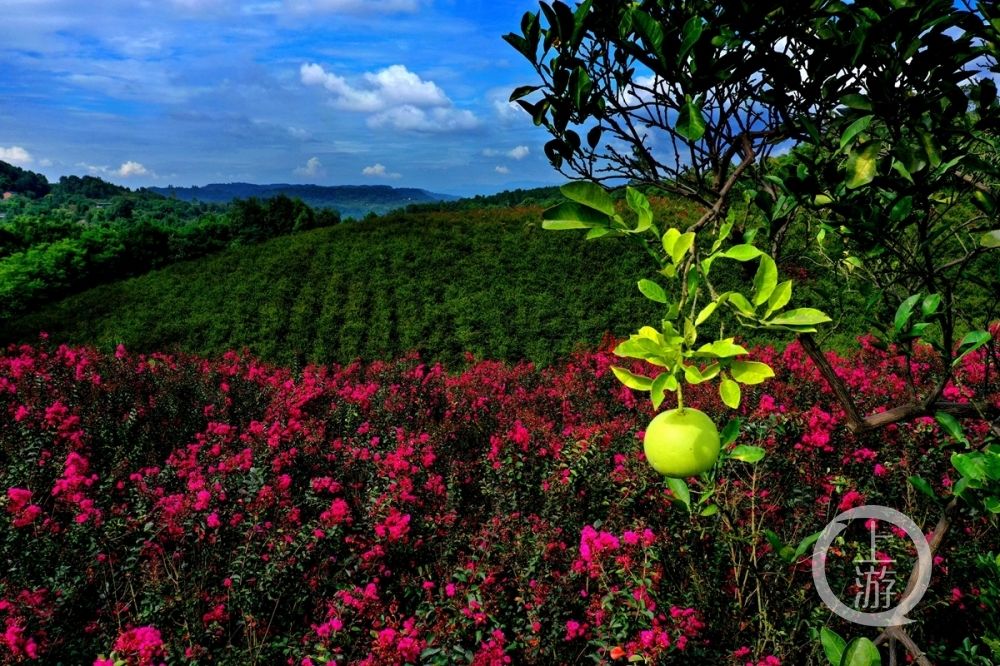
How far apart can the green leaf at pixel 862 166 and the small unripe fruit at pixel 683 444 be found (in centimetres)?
42

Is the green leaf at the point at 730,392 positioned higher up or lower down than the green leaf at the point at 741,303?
lower down

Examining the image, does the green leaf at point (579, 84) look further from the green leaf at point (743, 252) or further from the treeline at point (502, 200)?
the treeline at point (502, 200)

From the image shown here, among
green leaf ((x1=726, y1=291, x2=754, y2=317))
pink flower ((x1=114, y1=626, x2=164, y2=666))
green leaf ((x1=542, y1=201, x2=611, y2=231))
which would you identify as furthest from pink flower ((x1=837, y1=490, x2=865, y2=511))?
pink flower ((x1=114, y1=626, x2=164, y2=666))

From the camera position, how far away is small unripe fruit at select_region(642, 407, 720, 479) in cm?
83

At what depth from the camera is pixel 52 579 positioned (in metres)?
2.97

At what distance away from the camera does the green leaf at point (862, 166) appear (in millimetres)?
887

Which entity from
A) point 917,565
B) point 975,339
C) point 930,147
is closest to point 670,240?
point 930,147

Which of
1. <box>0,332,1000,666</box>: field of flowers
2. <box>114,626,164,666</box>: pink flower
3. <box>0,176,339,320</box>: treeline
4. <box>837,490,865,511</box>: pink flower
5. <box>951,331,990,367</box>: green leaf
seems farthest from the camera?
<box>0,176,339,320</box>: treeline

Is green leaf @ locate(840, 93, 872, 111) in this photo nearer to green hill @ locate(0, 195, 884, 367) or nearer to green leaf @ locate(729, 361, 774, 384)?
green leaf @ locate(729, 361, 774, 384)

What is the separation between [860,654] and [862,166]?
0.71 m

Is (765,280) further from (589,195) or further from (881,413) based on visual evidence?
(881,413)

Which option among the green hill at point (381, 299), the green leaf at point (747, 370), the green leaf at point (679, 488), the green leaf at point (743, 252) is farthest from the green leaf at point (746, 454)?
the green hill at point (381, 299)

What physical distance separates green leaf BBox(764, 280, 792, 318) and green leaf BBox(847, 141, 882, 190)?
0.22 meters

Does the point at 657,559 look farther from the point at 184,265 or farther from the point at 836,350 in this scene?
the point at 184,265
